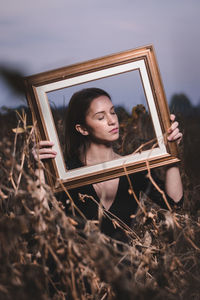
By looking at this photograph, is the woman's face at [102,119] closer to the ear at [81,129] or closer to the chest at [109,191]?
the ear at [81,129]

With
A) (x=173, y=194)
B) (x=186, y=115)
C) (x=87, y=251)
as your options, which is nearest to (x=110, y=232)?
(x=173, y=194)

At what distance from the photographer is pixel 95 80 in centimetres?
116

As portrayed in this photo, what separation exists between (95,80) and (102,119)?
0.55 ft

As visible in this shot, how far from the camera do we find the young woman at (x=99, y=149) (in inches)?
48.9

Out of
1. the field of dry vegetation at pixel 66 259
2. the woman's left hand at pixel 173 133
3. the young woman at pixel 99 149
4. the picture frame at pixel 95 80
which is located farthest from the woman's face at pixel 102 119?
the field of dry vegetation at pixel 66 259

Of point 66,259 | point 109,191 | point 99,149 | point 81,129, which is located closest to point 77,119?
point 81,129

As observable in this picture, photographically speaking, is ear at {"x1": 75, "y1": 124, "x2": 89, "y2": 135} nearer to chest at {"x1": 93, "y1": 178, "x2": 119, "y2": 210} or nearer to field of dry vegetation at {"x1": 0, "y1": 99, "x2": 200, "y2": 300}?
chest at {"x1": 93, "y1": 178, "x2": 119, "y2": 210}

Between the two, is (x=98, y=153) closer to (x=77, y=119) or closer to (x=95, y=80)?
(x=77, y=119)

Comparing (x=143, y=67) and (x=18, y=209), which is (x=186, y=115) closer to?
(x=143, y=67)

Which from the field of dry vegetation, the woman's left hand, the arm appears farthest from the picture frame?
the field of dry vegetation

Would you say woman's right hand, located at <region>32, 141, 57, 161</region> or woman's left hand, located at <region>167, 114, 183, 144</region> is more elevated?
woman's right hand, located at <region>32, 141, 57, 161</region>

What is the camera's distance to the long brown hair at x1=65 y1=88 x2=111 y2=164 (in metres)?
1.24

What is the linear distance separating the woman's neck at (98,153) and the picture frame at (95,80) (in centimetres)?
9

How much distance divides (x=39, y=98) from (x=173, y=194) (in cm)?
67
